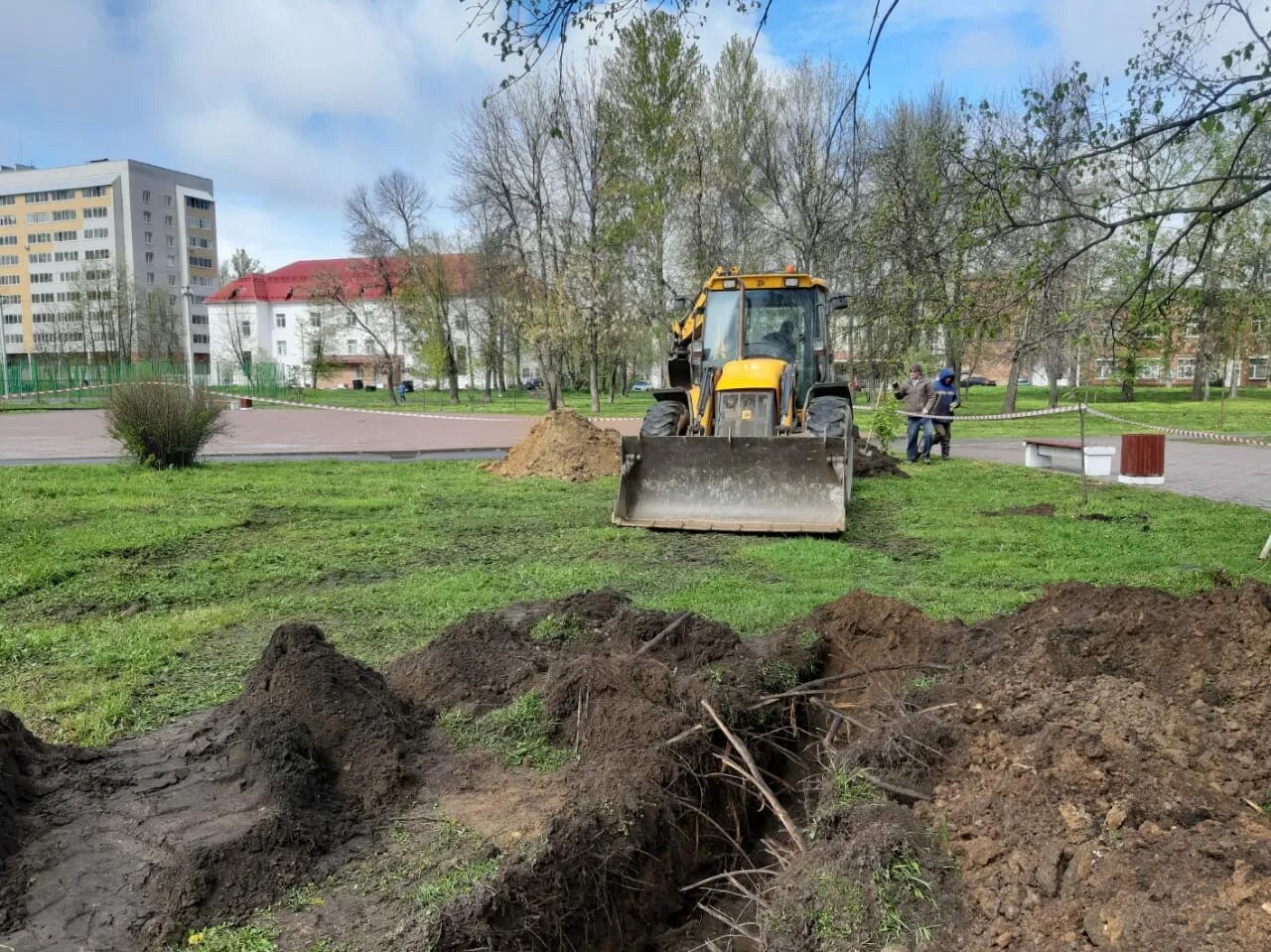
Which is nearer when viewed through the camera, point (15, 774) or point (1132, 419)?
point (15, 774)

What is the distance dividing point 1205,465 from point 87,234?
103256 mm

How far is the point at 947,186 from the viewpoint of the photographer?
22.9ft

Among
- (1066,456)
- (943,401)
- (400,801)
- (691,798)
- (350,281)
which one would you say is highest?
(350,281)

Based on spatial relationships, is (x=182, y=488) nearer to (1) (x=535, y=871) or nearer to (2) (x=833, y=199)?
(1) (x=535, y=871)

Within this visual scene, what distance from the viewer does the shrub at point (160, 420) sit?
1441 centimetres

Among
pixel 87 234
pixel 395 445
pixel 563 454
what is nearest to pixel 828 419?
pixel 563 454

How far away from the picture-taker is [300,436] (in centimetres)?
2531

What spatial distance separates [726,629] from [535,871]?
253 centimetres

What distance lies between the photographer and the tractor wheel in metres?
10.1

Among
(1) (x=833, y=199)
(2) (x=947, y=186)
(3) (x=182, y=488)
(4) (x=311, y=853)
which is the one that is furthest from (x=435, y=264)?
(4) (x=311, y=853)

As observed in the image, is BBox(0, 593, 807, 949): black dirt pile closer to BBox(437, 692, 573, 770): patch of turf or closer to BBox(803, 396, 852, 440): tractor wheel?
BBox(437, 692, 573, 770): patch of turf

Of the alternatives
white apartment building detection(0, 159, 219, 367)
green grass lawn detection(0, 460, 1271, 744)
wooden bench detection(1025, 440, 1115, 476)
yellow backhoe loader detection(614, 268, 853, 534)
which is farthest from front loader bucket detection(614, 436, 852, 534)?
white apartment building detection(0, 159, 219, 367)

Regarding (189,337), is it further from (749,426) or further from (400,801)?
(400,801)

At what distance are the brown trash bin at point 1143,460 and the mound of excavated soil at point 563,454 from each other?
7937 millimetres
